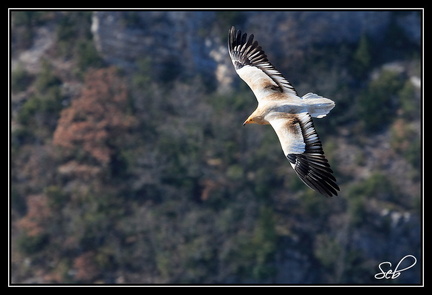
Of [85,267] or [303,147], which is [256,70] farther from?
[85,267]

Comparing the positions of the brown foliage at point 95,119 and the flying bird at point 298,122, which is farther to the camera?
the brown foliage at point 95,119

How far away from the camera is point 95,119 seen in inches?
2803

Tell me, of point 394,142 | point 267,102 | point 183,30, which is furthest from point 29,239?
point 267,102

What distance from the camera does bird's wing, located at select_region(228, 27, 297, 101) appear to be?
2606 centimetres

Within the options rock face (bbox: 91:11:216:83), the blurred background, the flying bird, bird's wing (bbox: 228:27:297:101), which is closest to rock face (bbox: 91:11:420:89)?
rock face (bbox: 91:11:216:83)

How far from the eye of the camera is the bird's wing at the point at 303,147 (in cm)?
2369

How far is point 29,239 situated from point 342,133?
78.2 ft

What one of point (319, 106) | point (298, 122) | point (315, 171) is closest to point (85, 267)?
point (298, 122)

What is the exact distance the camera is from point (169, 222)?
67.2 m

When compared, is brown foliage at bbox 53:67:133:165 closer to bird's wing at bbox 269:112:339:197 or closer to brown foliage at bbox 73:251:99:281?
brown foliage at bbox 73:251:99:281

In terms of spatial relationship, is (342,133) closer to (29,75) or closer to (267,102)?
(29,75)
